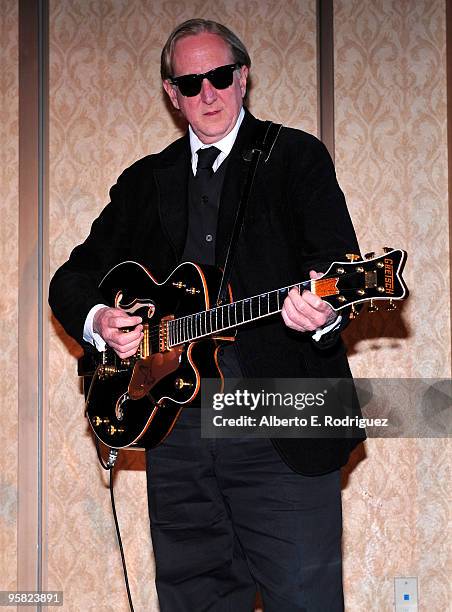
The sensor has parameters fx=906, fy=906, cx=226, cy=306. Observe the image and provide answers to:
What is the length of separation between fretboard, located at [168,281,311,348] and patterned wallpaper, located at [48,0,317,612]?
103 centimetres

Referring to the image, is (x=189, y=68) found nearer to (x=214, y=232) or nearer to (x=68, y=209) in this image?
(x=214, y=232)

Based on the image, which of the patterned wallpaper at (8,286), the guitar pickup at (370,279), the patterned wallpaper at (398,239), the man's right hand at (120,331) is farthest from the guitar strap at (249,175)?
the patterned wallpaper at (8,286)

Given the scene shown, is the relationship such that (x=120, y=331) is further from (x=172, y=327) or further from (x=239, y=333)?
(x=239, y=333)

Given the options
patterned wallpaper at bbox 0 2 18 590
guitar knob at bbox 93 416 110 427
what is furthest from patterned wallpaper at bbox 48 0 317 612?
guitar knob at bbox 93 416 110 427

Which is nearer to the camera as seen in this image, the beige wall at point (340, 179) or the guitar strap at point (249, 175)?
the guitar strap at point (249, 175)

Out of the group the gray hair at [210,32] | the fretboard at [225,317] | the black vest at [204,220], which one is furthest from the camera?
the gray hair at [210,32]

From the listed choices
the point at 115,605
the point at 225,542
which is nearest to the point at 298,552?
the point at 225,542

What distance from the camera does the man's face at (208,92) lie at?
1.96 m

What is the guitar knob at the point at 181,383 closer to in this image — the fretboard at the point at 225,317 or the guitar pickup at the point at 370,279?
the fretboard at the point at 225,317

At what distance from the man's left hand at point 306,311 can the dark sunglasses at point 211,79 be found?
59 centimetres

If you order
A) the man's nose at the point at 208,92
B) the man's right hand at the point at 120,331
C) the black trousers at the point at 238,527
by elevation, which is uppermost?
the man's nose at the point at 208,92

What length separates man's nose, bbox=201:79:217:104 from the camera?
1958 mm

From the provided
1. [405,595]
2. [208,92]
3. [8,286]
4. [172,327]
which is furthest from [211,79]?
[405,595]

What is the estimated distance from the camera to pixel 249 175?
187cm
